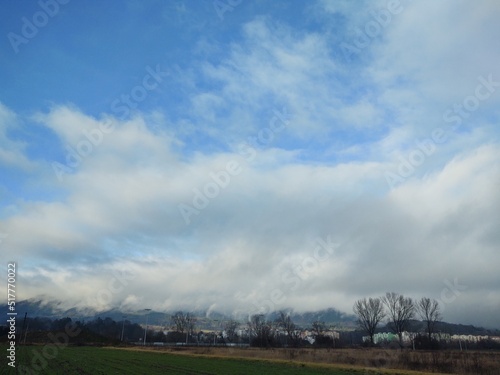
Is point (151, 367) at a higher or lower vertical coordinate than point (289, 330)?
higher

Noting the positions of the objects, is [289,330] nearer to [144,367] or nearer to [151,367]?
[151,367]

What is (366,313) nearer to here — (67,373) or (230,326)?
(230,326)

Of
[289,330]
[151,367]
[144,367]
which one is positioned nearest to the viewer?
[144,367]

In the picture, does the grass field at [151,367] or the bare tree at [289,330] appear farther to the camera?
the bare tree at [289,330]

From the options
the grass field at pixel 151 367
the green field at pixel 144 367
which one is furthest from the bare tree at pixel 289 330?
the green field at pixel 144 367

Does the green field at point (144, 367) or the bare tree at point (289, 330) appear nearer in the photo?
the green field at point (144, 367)

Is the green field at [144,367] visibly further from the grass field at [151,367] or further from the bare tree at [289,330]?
the bare tree at [289,330]

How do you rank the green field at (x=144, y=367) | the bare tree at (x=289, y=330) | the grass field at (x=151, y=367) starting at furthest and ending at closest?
the bare tree at (x=289, y=330), the grass field at (x=151, y=367), the green field at (x=144, y=367)

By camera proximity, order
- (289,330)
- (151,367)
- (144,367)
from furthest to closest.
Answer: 1. (289,330)
2. (151,367)
3. (144,367)

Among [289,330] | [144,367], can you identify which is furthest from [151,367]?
[289,330]

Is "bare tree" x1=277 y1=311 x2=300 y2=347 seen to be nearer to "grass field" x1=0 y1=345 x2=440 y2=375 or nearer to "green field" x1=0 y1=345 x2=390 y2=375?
"grass field" x1=0 y1=345 x2=440 y2=375

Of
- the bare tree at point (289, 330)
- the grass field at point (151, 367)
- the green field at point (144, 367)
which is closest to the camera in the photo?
the green field at point (144, 367)

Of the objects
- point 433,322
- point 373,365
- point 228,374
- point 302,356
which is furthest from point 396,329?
point 228,374

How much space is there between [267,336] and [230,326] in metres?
72.9
